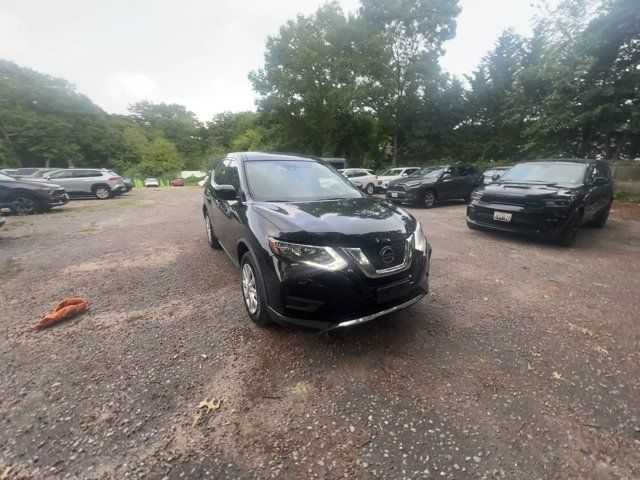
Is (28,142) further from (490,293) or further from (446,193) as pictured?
(490,293)

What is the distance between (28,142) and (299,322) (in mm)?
42147

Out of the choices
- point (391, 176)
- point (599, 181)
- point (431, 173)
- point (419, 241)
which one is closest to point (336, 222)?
point (419, 241)

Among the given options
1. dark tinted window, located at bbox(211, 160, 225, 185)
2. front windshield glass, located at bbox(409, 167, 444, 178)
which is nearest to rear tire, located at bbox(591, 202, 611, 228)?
front windshield glass, located at bbox(409, 167, 444, 178)

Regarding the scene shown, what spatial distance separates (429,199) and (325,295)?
9323mm

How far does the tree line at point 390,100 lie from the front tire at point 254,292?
1739 centimetres

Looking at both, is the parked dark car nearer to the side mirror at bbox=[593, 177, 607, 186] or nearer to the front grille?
the side mirror at bbox=[593, 177, 607, 186]

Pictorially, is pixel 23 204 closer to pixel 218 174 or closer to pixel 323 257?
pixel 218 174

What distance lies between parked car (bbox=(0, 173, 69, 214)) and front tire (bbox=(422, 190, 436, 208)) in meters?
12.6

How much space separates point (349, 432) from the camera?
71.1 inches

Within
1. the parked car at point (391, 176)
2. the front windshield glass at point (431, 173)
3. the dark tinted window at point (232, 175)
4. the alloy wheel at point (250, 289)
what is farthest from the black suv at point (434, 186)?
the alloy wheel at point (250, 289)

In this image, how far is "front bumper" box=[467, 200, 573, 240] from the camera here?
5152 mm

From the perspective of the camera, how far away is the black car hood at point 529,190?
17.1ft

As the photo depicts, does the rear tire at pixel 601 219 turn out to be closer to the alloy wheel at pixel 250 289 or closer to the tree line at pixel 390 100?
the alloy wheel at pixel 250 289

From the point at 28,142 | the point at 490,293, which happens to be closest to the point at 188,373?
the point at 490,293
